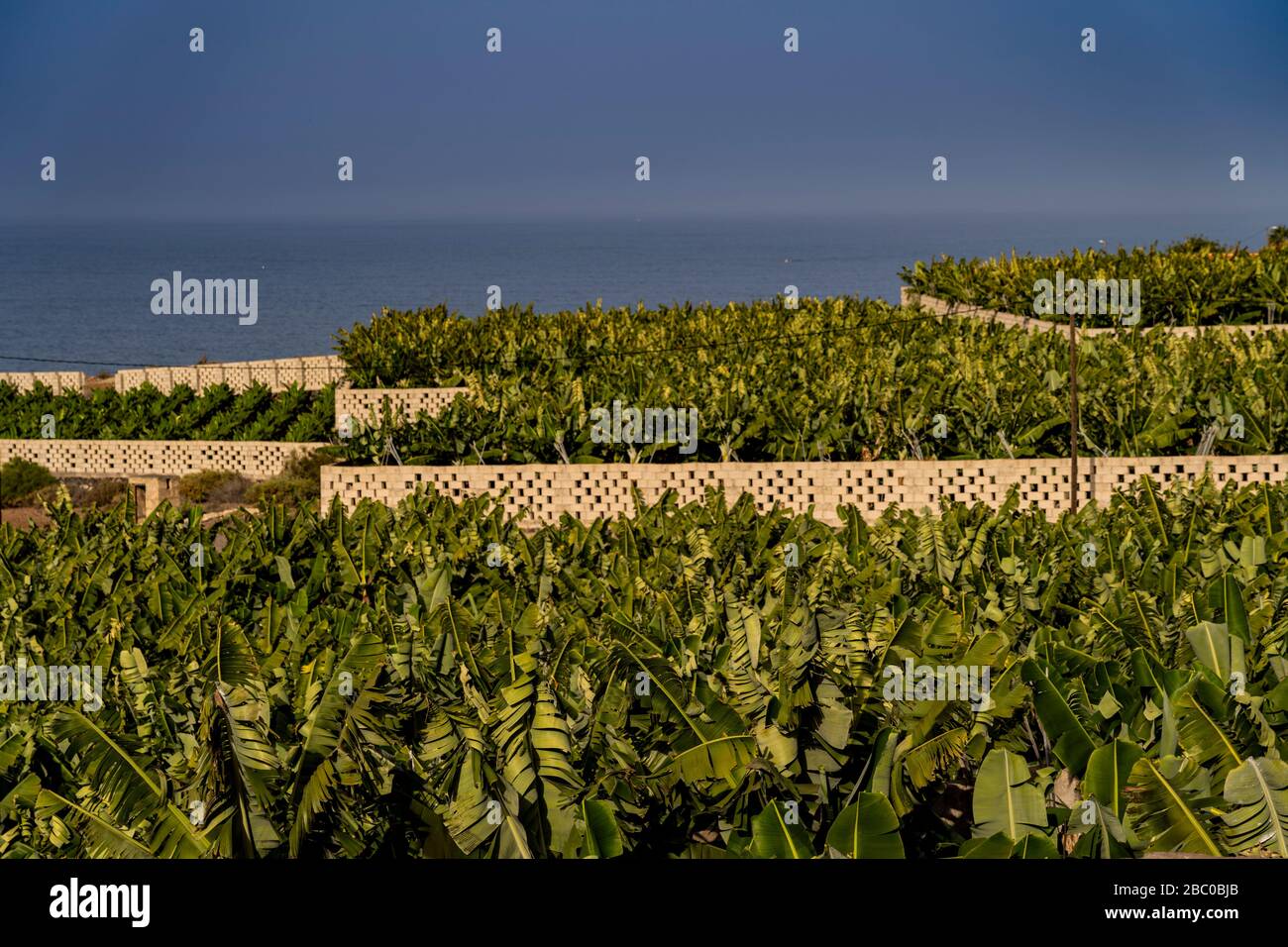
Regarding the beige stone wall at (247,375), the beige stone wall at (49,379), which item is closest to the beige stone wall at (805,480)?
the beige stone wall at (247,375)

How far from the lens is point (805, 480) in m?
22.5

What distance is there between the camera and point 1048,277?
133ft

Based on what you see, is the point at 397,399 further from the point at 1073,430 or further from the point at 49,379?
the point at 49,379

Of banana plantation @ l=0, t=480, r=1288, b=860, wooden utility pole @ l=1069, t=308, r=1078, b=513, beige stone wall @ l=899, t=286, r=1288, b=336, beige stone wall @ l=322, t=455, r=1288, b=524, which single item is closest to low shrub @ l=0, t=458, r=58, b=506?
beige stone wall @ l=322, t=455, r=1288, b=524

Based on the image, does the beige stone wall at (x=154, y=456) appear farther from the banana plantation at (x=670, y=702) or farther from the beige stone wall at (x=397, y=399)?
the banana plantation at (x=670, y=702)

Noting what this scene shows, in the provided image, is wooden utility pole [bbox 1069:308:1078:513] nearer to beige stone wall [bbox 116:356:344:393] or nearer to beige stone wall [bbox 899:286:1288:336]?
beige stone wall [bbox 899:286:1288:336]

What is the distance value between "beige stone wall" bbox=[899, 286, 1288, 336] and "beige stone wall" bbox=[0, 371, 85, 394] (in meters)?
30.6

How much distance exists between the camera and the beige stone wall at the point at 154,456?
36062 millimetres

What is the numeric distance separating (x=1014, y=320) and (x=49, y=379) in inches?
1341

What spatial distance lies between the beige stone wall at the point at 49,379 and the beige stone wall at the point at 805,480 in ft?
93.1
